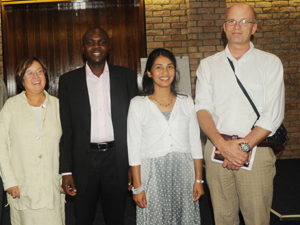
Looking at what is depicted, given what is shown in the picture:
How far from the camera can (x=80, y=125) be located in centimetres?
227

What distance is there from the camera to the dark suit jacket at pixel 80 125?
2242mm

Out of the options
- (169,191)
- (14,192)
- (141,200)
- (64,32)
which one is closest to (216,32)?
(64,32)

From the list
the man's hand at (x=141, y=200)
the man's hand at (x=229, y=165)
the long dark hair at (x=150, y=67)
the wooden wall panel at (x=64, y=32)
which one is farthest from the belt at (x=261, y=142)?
the wooden wall panel at (x=64, y=32)

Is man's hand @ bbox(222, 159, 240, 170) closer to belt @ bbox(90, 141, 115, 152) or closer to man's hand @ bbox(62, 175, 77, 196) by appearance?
belt @ bbox(90, 141, 115, 152)

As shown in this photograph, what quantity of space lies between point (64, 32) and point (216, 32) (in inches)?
106

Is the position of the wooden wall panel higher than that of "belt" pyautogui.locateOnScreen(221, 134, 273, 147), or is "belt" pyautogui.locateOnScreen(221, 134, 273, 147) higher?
the wooden wall panel

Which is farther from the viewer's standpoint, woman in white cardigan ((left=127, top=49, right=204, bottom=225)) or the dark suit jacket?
the dark suit jacket

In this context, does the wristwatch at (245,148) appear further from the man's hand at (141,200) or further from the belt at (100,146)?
the belt at (100,146)

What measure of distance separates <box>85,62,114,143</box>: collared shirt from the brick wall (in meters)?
2.91

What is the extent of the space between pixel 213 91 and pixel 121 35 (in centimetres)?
342

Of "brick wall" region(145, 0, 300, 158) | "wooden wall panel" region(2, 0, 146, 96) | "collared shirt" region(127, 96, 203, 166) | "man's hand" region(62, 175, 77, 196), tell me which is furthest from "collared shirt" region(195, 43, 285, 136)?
"wooden wall panel" region(2, 0, 146, 96)

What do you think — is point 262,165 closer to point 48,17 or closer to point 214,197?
point 214,197

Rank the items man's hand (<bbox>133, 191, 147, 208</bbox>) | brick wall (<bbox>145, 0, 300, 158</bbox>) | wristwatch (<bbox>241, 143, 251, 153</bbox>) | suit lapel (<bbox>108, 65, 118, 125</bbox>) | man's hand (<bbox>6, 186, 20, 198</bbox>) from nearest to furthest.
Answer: wristwatch (<bbox>241, 143, 251, 153</bbox>)
man's hand (<bbox>133, 191, 147, 208</bbox>)
man's hand (<bbox>6, 186, 20, 198</bbox>)
suit lapel (<bbox>108, 65, 118, 125</bbox>)
brick wall (<bbox>145, 0, 300, 158</bbox>)

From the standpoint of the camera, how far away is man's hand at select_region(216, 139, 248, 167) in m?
1.95
